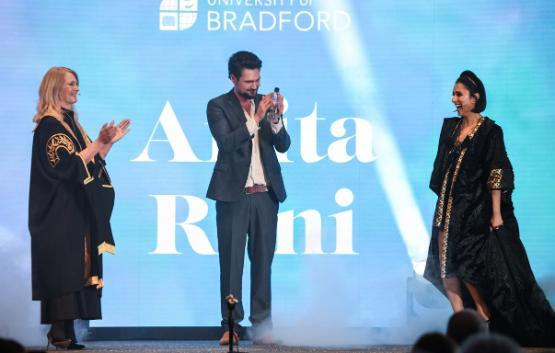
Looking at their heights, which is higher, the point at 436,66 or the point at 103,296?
the point at 436,66

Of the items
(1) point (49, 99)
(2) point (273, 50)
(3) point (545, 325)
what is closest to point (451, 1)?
(2) point (273, 50)

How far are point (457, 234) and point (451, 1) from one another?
1814mm

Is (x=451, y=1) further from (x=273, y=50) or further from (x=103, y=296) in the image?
(x=103, y=296)

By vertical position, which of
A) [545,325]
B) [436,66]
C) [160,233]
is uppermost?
[436,66]

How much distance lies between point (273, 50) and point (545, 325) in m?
2.53

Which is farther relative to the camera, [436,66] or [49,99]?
[436,66]

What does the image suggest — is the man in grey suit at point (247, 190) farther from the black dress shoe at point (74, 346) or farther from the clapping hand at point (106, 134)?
the black dress shoe at point (74, 346)

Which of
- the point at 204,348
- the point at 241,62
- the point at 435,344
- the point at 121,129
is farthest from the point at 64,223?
the point at 435,344

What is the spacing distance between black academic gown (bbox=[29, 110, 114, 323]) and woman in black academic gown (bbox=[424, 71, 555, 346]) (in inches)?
81.4

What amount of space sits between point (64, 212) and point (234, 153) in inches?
44.0

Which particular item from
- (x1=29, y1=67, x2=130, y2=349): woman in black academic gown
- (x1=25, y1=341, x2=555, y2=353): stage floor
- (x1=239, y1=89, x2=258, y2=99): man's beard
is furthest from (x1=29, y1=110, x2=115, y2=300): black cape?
(x1=239, y1=89, x2=258, y2=99): man's beard

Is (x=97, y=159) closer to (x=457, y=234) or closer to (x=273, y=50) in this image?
(x=273, y=50)

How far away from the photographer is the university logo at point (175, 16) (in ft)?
24.9

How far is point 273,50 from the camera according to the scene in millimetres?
7648
